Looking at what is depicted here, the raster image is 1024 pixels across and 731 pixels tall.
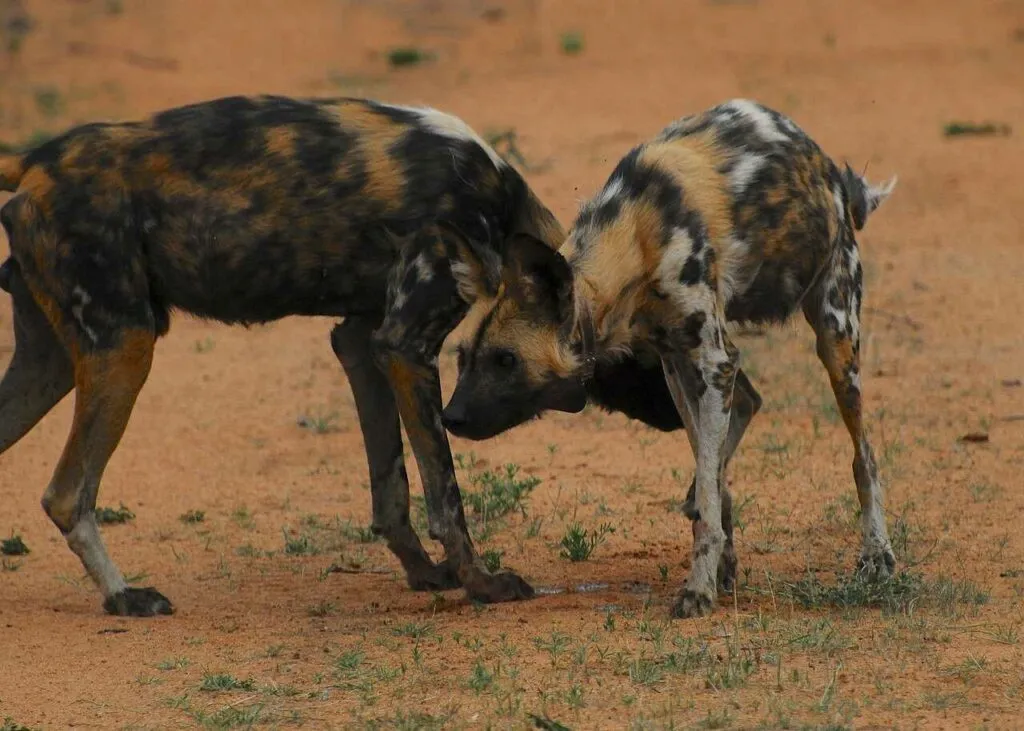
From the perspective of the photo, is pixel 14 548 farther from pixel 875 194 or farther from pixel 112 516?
pixel 875 194

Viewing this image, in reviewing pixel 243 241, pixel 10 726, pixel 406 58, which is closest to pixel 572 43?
pixel 406 58

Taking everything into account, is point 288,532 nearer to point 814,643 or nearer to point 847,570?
point 847,570

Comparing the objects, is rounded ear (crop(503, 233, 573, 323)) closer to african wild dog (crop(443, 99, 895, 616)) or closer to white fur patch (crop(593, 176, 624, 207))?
african wild dog (crop(443, 99, 895, 616))

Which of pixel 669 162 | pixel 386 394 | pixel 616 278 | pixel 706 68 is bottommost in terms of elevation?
pixel 386 394

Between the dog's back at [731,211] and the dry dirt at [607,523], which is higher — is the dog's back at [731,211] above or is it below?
above

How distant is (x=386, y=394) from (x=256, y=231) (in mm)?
817

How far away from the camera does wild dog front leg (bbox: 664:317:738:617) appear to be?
16.5 ft

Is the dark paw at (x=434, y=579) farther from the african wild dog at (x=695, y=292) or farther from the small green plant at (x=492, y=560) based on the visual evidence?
the african wild dog at (x=695, y=292)

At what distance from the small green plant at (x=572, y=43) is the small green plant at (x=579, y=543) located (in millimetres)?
10087

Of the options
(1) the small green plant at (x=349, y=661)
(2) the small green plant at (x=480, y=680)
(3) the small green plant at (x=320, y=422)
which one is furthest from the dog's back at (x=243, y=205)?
(3) the small green plant at (x=320, y=422)

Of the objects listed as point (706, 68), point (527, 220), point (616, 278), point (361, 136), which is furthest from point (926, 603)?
point (706, 68)

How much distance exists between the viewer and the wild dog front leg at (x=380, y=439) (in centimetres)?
586

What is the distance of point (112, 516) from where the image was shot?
6.69m

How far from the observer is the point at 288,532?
21.4ft
